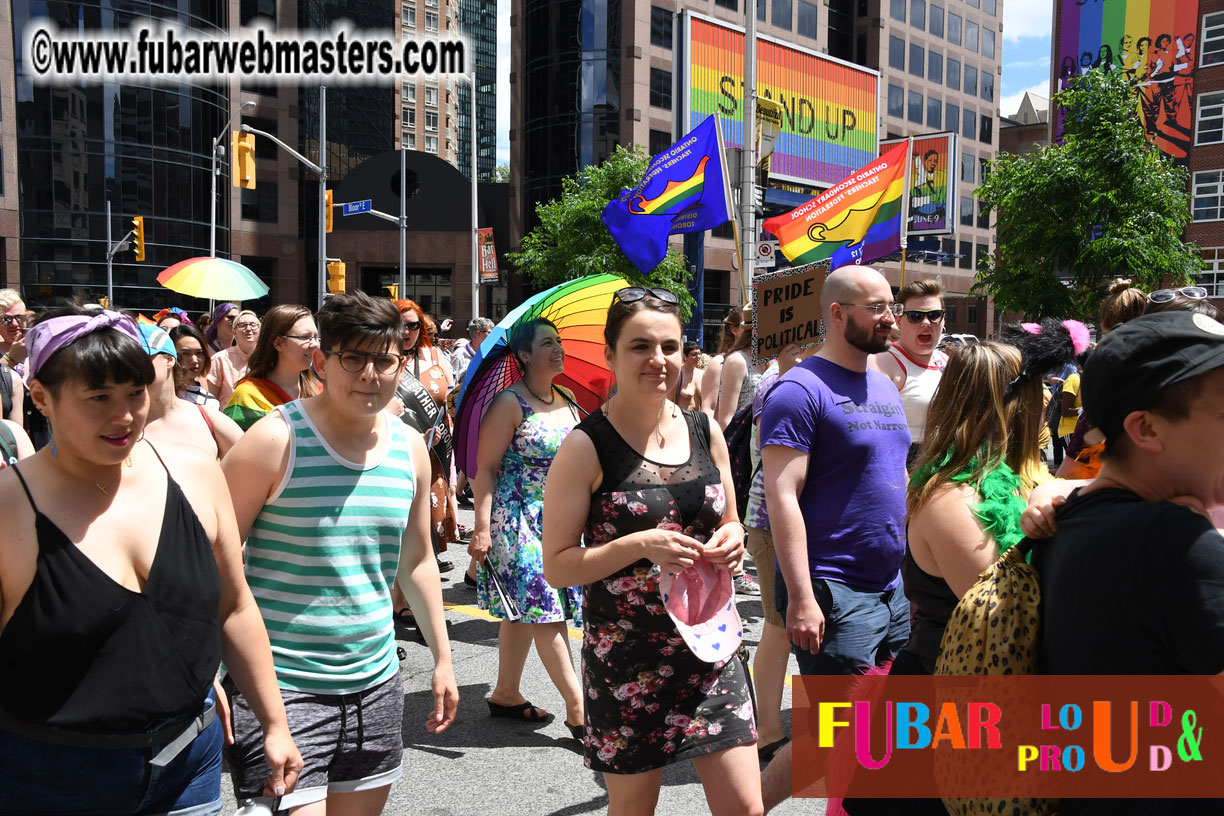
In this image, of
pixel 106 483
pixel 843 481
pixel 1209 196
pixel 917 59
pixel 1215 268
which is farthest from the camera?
pixel 917 59

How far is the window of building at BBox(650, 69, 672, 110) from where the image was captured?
48.8 meters

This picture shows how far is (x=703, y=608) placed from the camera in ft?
9.34

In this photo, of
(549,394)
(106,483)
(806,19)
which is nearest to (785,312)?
(549,394)

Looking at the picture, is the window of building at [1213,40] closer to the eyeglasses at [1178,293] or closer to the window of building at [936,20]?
the window of building at [936,20]

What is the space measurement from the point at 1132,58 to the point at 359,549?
56.0 metres

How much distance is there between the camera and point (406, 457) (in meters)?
2.97

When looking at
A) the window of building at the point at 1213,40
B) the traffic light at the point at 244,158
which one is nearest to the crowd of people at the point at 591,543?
the traffic light at the point at 244,158

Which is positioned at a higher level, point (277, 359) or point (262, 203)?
point (262, 203)

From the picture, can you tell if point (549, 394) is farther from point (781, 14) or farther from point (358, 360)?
point (781, 14)

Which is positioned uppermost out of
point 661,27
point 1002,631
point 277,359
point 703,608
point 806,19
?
point 806,19

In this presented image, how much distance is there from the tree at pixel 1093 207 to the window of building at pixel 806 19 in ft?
108

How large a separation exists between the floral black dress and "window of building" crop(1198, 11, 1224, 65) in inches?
2097

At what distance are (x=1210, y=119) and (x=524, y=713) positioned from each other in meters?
51.2

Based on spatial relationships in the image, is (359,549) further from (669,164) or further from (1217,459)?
(669,164)
